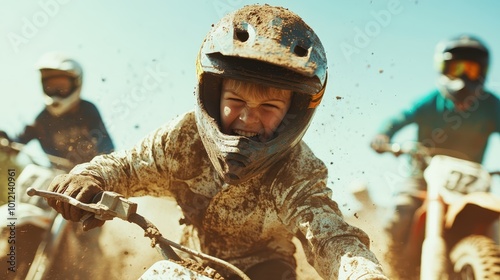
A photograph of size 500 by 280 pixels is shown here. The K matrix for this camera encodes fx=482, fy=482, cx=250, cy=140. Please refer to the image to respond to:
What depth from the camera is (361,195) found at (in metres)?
7.71

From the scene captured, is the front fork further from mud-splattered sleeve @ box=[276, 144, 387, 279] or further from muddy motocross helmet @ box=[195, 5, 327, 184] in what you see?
muddy motocross helmet @ box=[195, 5, 327, 184]

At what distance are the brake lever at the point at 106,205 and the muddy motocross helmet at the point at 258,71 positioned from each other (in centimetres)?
66

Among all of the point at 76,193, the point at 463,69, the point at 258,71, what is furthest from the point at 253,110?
the point at 463,69

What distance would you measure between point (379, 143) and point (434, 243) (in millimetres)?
1507

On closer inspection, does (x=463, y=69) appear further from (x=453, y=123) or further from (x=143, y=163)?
(x=143, y=163)

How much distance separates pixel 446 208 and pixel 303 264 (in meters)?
1.80

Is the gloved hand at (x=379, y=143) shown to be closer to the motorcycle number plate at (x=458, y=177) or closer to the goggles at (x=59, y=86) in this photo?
the motorcycle number plate at (x=458, y=177)

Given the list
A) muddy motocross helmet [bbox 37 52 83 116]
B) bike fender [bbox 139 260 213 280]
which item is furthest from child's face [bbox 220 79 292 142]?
muddy motocross helmet [bbox 37 52 83 116]

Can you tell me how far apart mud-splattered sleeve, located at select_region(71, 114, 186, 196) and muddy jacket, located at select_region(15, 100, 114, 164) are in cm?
254

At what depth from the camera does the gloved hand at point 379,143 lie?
5938 millimetres

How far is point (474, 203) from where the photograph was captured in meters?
4.57

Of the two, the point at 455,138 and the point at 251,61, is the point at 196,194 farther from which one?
the point at 455,138

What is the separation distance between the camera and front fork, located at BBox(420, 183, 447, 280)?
15.8 feet

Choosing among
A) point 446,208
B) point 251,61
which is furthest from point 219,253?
point 446,208
